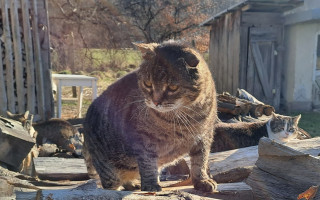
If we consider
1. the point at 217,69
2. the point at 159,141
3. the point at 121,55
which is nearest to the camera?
the point at 159,141

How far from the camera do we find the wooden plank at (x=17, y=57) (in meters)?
5.46

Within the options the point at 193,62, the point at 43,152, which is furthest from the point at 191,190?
the point at 43,152

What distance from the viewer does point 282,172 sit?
6.24 feet

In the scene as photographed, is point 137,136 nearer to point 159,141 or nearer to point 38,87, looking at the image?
point 159,141

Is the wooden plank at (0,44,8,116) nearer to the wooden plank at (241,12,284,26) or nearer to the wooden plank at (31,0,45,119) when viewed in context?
the wooden plank at (31,0,45,119)

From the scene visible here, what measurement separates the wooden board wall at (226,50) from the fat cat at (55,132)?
451 centimetres

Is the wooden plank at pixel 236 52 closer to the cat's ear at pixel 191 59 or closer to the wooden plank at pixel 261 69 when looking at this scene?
the wooden plank at pixel 261 69

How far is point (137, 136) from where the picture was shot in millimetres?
2230

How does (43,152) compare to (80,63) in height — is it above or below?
below

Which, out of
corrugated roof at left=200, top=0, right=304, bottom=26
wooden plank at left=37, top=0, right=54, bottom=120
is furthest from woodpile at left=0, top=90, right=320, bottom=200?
corrugated roof at left=200, top=0, right=304, bottom=26

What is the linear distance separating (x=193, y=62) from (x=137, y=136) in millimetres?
596

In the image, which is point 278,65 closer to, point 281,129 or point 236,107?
point 281,129

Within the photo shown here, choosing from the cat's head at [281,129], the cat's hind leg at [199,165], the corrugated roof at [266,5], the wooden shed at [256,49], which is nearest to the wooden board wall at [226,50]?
the wooden shed at [256,49]

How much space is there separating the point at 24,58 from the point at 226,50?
205 inches
